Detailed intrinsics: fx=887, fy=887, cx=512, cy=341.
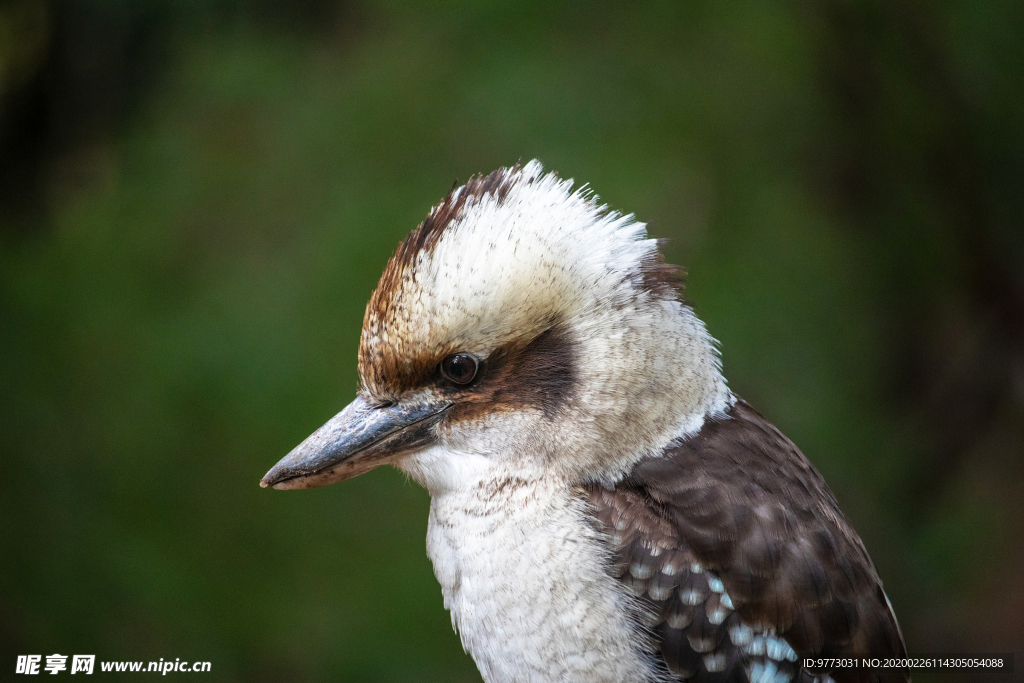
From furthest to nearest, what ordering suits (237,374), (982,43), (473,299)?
1. (237,374)
2. (982,43)
3. (473,299)

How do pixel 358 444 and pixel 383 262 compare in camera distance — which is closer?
pixel 358 444

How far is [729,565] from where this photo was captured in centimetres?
132

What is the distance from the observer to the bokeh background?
2754mm

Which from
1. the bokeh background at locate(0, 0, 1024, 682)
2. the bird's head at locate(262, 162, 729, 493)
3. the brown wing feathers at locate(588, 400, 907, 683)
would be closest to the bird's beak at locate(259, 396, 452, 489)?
the bird's head at locate(262, 162, 729, 493)

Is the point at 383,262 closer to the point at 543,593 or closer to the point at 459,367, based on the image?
the point at 459,367

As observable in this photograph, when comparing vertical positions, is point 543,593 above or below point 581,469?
below

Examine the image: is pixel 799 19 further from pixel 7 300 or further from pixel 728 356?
pixel 7 300

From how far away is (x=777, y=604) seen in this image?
4.37 ft

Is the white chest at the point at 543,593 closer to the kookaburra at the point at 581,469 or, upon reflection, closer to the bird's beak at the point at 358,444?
the kookaburra at the point at 581,469

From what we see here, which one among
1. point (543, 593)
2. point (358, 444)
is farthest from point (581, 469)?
point (358, 444)

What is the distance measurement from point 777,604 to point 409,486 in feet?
5.41

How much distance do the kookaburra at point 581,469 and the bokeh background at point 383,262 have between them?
1.48 metres

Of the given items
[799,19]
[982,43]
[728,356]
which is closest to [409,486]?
[728,356]

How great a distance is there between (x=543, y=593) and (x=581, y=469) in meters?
0.19
